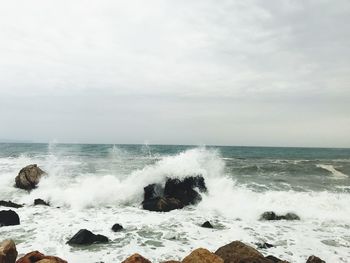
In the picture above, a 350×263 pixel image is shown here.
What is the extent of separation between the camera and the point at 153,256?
771 cm

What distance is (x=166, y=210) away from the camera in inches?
480

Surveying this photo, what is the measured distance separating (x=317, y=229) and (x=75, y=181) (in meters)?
13.3

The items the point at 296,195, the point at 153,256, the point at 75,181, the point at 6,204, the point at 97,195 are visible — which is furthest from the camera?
the point at 75,181

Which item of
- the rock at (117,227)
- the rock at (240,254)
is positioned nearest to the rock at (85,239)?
the rock at (117,227)

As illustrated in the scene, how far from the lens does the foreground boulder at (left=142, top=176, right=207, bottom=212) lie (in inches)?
491

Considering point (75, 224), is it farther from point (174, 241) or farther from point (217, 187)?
point (217, 187)

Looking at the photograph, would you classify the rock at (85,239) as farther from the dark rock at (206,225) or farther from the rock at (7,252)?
the dark rock at (206,225)

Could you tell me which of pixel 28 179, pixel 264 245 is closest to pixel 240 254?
pixel 264 245

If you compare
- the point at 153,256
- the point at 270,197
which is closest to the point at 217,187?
the point at 270,197

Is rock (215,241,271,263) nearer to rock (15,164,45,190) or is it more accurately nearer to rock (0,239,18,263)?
rock (0,239,18,263)

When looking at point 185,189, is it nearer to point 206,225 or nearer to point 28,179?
point 206,225

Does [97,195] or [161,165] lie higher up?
[161,165]

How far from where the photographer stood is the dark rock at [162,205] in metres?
12.3

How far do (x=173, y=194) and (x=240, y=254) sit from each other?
7.62 m
